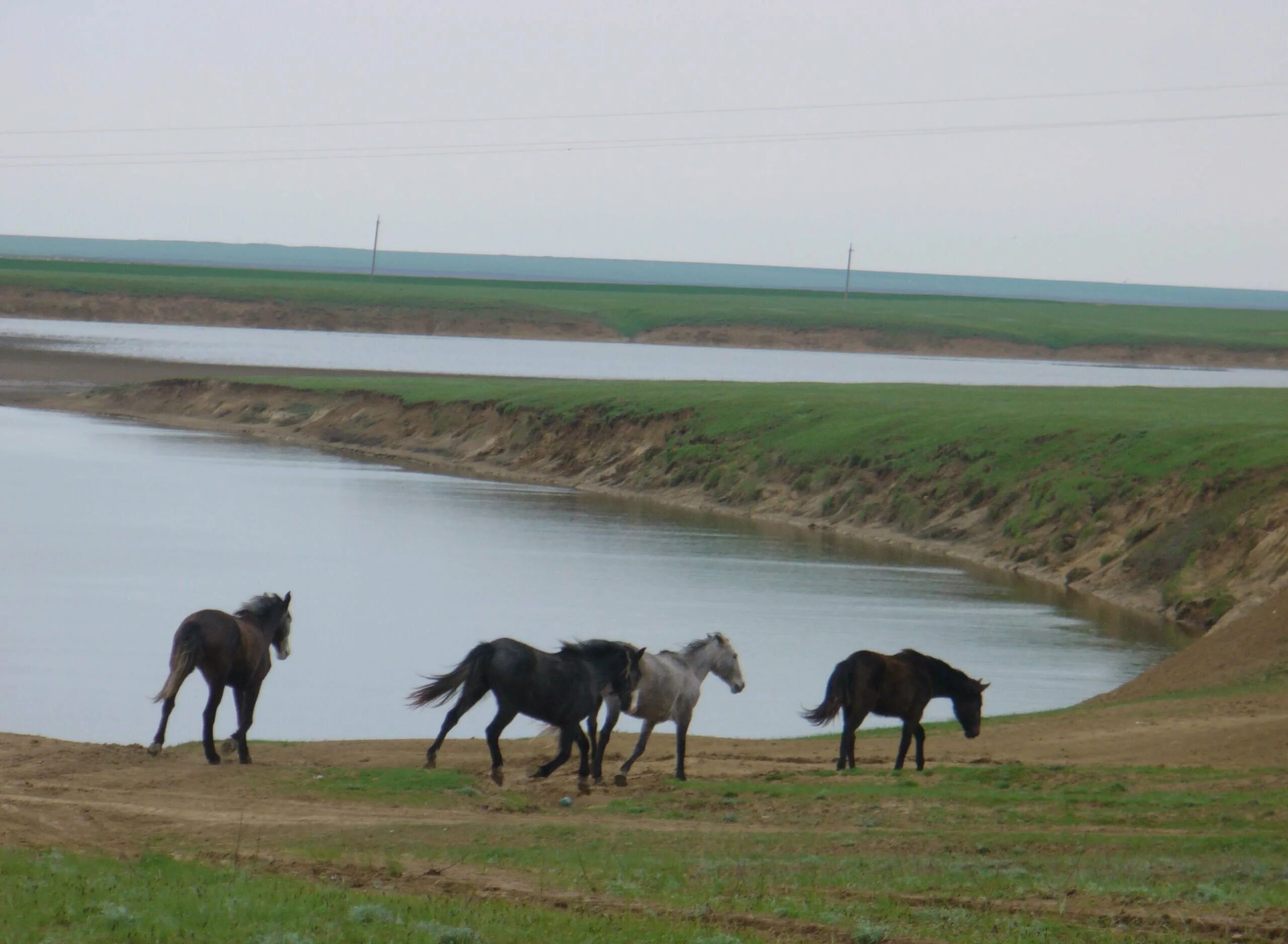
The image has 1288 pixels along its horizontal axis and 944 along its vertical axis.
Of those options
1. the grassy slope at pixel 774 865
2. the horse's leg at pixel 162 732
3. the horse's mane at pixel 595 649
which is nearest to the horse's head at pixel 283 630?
the horse's leg at pixel 162 732

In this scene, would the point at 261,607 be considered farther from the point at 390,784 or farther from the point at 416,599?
the point at 416,599

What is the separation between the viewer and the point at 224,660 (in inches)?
632

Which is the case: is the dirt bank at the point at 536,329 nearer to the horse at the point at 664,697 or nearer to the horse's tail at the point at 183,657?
the horse at the point at 664,697

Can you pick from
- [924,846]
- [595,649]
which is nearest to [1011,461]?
[595,649]

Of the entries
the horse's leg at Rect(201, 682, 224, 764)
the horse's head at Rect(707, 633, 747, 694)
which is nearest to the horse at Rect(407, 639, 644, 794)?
the horse's head at Rect(707, 633, 747, 694)

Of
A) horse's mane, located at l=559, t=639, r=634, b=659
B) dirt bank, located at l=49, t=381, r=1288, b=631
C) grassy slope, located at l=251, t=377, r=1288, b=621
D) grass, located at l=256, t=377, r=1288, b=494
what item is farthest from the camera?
grass, located at l=256, t=377, r=1288, b=494

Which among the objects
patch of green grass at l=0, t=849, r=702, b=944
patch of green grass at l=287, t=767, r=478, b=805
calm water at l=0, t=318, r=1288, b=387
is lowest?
patch of green grass at l=287, t=767, r=478, b=805

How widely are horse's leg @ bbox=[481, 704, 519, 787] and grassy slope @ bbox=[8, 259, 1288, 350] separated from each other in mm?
117415

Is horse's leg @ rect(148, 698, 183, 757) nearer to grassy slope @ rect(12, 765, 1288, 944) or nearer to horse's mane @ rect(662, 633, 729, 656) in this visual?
grassy slope @ rect(12, 765, 1288, 944)

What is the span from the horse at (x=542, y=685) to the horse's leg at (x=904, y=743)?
2.95 metres

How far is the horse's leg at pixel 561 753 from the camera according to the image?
15.9 metres

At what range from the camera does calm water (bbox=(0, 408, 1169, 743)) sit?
2167 centimetres

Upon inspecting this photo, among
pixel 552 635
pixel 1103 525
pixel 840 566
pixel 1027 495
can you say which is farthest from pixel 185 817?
pixel 1027 495

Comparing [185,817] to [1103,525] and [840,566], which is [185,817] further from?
[1103,525]
